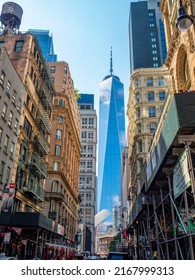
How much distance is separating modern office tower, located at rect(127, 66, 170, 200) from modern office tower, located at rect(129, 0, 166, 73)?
88.8 m

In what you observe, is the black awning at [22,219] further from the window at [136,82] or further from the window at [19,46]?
the window at [136,82]

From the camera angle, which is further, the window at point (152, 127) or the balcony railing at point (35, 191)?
the window at point (152, 127)

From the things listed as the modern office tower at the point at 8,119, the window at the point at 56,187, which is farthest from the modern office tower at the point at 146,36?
the modern office tower at the point at 8,119

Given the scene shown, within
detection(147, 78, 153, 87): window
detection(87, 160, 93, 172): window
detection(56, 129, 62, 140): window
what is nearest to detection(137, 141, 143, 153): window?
detection(147, 78, 153, 87): window

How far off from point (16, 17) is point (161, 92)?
1466 inches

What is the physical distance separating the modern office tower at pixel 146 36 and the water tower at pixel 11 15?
106 meters

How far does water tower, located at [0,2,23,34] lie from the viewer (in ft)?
182

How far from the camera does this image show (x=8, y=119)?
32.4 m

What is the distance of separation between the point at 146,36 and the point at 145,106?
388 feet

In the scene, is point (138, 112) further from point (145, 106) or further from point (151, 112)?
point (151, 112)

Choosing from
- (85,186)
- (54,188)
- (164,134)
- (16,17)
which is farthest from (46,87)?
(85,186)

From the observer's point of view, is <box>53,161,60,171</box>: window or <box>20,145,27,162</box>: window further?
<box>53,161,60,171</box>: window

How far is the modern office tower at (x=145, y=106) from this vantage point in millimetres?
59562

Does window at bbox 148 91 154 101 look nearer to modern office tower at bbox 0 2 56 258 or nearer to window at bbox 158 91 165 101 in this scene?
window at bbox 158 91 165 101
